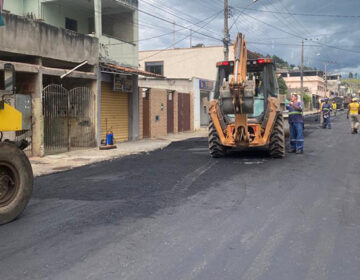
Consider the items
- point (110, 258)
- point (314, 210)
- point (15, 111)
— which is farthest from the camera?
point (314, 210)

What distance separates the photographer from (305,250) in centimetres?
449

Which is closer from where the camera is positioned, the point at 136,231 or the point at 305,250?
the point at 305,250

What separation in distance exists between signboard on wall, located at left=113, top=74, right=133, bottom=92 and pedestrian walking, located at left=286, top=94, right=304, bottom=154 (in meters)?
7.94

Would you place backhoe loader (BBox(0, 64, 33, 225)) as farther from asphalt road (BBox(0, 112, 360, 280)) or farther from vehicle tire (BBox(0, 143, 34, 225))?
asphalt road (BBox(0, 112, 360, 280))

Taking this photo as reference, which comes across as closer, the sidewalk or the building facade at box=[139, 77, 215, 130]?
the sidewalk

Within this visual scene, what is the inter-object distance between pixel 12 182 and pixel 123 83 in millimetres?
13011

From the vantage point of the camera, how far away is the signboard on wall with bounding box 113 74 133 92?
17.9 m

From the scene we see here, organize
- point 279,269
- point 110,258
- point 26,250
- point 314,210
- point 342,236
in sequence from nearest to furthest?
1. point 279,269
2. point 110,258
3. point 26,250
4. point 342,236
5. point 314,210

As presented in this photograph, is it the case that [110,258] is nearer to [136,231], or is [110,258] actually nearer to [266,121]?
[136,231]

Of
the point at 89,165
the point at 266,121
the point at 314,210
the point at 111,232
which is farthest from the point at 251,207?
the point at 89,165

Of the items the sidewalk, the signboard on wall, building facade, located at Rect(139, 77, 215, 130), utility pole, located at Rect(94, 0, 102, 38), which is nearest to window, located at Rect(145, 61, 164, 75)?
building facade, located at Rect(139, 77, 215, 130)

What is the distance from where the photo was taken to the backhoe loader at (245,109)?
1052cm

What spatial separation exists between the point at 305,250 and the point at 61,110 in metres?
11.8

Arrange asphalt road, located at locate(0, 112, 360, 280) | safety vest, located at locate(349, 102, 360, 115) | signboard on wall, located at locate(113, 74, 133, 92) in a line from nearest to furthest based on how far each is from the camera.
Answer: asphalt road, located at locate(0, 112, 360, 280) < signboard on wall, located at locate(113, 74, 133, 92) < safety vest, located at locate(349, 102, 360, 115)
